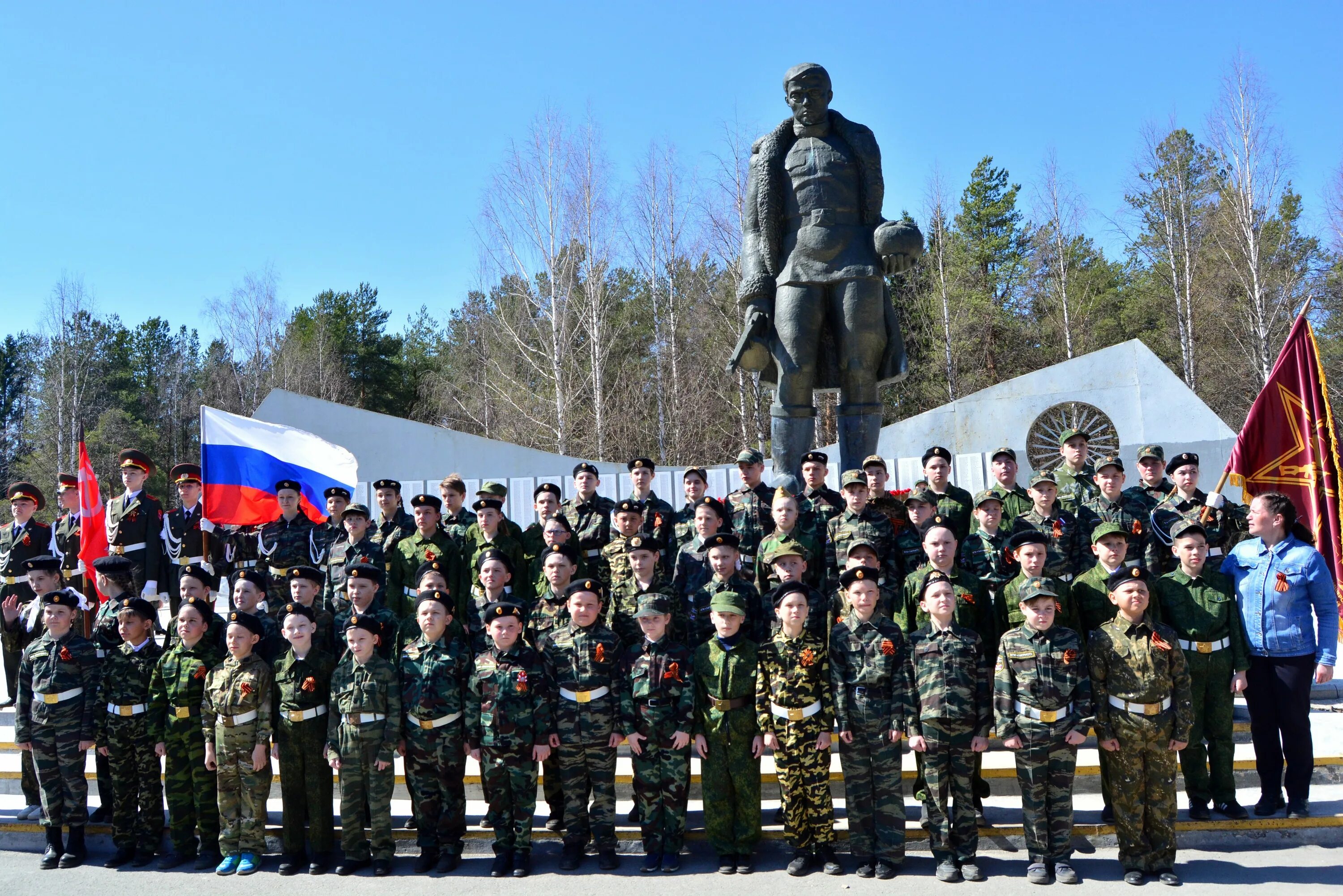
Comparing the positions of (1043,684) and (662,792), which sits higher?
(1043,684)

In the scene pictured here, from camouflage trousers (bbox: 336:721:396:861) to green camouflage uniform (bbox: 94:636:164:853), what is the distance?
4.03 feet

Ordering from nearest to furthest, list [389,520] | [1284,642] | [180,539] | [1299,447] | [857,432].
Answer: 1. [1284,642]
2. [1299,447]
3. [389,520]
4. [857,432]
5. [180,539]

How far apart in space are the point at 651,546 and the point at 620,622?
0.51m

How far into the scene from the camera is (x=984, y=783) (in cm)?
565

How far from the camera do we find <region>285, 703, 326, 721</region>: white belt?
5.43m

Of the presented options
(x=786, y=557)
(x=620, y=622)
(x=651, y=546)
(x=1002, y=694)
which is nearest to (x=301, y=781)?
(x=620, y=622)

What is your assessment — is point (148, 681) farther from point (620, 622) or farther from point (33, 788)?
point (620, 622)

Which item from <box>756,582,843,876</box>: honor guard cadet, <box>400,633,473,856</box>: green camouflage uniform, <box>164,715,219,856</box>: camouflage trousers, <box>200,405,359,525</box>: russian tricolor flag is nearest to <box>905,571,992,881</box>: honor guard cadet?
<box>756,582,843,876</box>: honor guard cadet

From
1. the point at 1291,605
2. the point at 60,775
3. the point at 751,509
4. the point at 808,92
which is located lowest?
the point at 60,775

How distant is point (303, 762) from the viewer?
5.45 metres

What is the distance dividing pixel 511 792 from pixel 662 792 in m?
0.80

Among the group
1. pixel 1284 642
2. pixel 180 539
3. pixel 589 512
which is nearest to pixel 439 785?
pixel 589 512

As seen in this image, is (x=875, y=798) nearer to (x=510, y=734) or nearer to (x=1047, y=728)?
(x=1047, y=728)

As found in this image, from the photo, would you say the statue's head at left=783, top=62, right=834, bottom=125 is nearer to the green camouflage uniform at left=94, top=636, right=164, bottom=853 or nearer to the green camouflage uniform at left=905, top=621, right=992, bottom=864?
the green camouflage uniform at left=905, top=621, right=992, bottom=864
